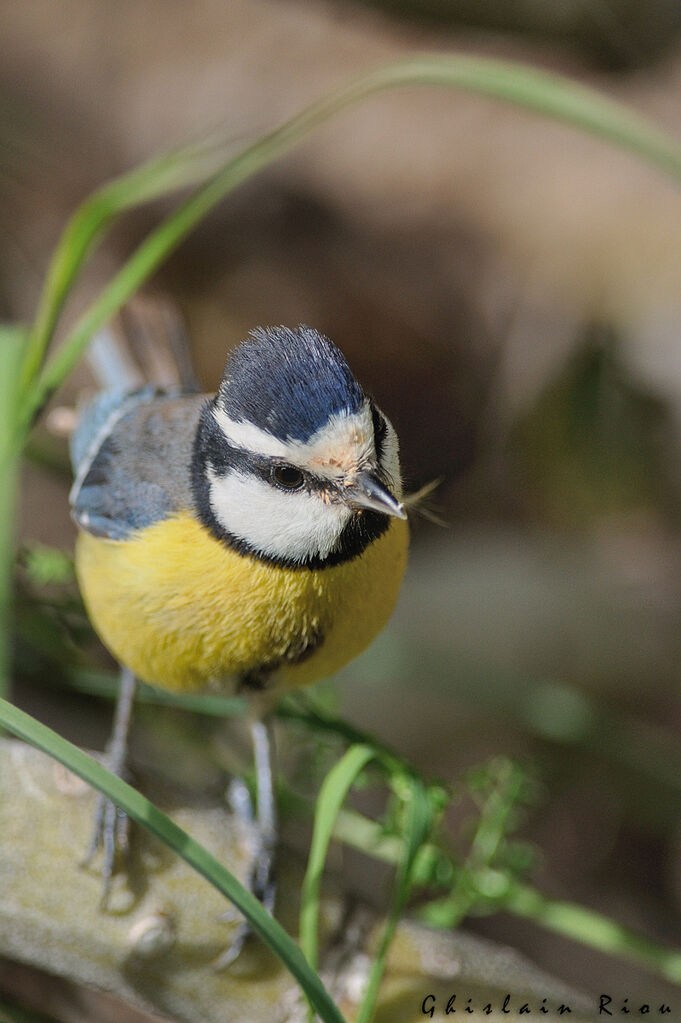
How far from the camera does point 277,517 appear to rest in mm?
1225

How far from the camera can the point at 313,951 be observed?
47.1 inches

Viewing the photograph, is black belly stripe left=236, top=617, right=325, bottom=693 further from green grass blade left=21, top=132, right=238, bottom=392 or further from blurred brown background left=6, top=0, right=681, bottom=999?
blurred brown background left=6, top=0, right=681, bottom=999

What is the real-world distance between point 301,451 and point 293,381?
0.08 metres

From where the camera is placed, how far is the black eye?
1164 mm

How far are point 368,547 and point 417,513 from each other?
0.44 feet

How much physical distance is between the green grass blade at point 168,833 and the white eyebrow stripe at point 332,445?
0.40 m

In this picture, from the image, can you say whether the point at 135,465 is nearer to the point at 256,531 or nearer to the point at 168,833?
the point at 256,531

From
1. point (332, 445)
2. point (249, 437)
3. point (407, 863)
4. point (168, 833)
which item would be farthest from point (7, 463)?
point (407, 863)

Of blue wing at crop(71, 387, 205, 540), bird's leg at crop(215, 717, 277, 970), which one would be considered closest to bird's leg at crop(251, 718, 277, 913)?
bird's leg at crop(215, 717, 277, 970)

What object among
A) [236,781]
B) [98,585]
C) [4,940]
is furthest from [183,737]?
[4,940]

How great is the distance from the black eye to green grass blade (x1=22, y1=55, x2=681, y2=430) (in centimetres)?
46

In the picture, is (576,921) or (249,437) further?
(576,921)

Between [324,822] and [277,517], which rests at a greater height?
[277,517]

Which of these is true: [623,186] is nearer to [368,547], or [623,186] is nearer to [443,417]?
[443,417]
